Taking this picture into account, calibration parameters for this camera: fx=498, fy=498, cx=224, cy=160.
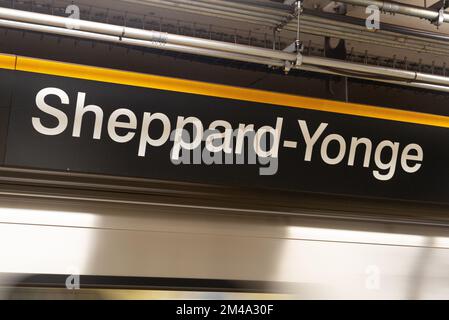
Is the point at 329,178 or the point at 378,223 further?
the point at 378,223

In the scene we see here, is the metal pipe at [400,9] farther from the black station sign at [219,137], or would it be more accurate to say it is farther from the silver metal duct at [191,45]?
the black station sign at [219,137]

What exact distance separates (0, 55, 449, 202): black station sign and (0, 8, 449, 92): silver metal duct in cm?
19

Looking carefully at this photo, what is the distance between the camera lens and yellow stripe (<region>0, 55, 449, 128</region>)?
7.28ft

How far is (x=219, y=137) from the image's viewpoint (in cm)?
248

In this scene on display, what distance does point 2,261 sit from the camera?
221 centimetres

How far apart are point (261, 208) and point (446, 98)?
286cm

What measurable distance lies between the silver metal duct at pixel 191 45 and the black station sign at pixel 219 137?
188mm

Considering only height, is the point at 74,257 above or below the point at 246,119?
below

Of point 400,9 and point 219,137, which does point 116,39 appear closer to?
point 219,137

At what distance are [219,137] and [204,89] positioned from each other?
9.8 inches

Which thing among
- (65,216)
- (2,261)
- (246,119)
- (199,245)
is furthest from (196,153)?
(2,261)

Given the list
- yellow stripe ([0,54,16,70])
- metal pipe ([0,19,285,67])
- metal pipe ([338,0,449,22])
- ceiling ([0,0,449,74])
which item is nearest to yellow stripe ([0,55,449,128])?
yellow stripe ([0,54,16,70])

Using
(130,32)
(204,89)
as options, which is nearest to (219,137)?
(204,89)
